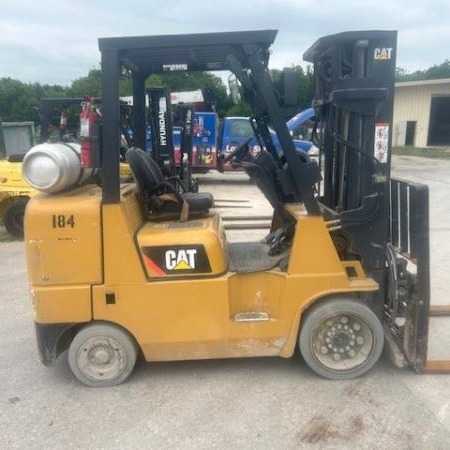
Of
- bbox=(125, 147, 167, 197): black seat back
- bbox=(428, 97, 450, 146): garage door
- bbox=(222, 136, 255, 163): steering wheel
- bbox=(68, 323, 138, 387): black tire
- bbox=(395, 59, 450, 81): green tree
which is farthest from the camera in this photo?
bbox=(395, 59, 450, 81): green tree

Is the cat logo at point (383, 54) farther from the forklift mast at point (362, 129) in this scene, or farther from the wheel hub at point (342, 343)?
the wheel hub at point (342, 343)

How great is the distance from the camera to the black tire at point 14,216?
8.95 metres

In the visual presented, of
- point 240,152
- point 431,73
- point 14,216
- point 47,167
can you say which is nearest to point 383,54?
point 240,152

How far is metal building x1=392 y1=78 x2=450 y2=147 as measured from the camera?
3394 centimetres

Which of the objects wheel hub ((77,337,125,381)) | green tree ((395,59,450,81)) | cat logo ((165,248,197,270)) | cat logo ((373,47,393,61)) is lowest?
wheel hub ((77,337,125,381))

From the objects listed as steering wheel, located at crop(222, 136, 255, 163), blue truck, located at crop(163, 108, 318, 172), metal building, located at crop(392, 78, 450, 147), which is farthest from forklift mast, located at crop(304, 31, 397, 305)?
metal building, located at crop(392, 78, 450, 147)

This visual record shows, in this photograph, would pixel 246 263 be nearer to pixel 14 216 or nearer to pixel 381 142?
pixel 381 142

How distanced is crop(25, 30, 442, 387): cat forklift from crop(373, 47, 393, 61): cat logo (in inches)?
0.6

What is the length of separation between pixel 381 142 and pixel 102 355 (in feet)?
8.50

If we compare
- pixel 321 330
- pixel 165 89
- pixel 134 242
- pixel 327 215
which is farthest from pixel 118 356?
pixel 165 89

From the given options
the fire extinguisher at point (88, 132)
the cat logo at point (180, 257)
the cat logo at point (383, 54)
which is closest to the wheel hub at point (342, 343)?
the cat logo at point (180, 257)

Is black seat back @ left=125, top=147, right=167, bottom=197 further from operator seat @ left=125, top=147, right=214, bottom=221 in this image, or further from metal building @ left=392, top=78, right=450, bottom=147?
metal building @ left=392, top=78, right=450, bottom=147

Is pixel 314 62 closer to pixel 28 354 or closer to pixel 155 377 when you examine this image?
pixel 155 377

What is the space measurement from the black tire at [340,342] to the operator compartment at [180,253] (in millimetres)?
815
